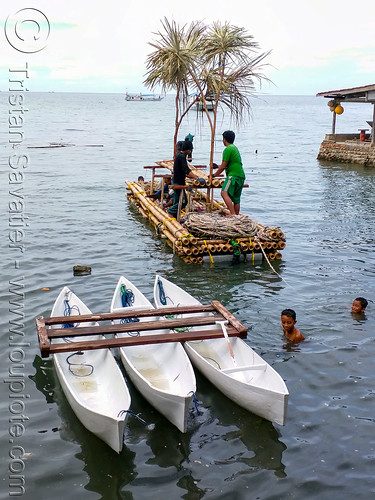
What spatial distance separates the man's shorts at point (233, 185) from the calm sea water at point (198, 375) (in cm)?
201

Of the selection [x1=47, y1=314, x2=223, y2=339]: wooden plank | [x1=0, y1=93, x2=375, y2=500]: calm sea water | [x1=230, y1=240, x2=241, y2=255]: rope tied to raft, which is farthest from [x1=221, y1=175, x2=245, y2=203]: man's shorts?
[x1=47, y1=314, x2=223, y2=339]: wooden plank

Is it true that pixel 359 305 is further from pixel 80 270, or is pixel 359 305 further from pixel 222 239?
pixel 80 270

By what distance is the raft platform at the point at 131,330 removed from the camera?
26.2 feet

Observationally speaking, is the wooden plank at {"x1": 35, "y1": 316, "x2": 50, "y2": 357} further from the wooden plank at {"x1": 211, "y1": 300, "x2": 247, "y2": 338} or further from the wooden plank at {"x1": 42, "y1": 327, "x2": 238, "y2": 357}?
the wooden plank at {"x1": 211, "y1": 300, "x2": 247, "y2": 338}

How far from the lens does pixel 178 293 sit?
11.1 meters

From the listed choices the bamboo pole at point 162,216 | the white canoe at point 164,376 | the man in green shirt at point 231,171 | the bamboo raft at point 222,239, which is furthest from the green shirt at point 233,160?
the white canoe at point 164,376

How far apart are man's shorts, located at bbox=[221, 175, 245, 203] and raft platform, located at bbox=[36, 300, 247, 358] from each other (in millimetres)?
5981

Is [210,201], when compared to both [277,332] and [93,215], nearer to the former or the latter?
[93,215]

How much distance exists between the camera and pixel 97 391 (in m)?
8.12

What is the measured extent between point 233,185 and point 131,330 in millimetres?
7370

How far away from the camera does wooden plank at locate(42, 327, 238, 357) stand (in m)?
7.88

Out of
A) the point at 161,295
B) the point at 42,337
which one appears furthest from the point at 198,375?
the point at 161,295

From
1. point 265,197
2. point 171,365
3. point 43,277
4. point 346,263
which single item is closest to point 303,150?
point 265,197

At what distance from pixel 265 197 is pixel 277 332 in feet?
50.9
